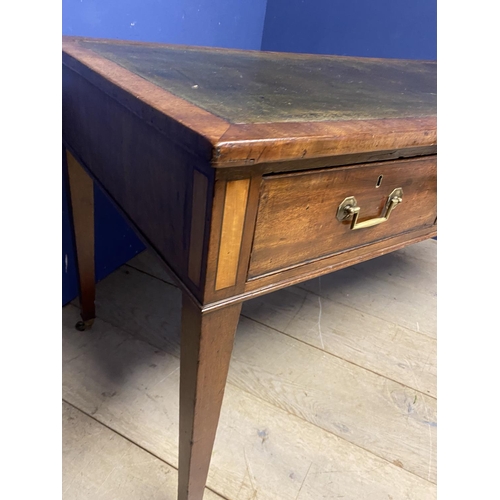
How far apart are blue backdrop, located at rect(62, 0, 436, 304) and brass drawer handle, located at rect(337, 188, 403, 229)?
63 centimetres

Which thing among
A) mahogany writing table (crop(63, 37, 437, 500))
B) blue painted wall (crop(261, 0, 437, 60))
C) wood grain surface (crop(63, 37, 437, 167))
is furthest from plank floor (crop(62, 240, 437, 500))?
blue painted wall (crop(261, 0, 437, 60))

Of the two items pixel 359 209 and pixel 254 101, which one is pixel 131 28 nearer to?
pixel 254 101

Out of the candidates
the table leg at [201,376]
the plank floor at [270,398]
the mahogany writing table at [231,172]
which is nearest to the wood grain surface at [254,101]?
the mahogany writing table at [231,172]

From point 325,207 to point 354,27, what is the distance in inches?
47.3

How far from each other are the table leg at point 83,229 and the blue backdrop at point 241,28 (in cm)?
6

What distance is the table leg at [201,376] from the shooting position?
0.49 metres

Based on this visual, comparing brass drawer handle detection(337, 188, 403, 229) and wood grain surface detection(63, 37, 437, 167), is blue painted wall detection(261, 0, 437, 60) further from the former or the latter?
brass drawer handle detection(337, 188, 403, 229)

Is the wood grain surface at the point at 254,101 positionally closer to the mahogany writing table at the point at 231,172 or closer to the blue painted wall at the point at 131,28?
the mahogany writing table at the point at 231,172

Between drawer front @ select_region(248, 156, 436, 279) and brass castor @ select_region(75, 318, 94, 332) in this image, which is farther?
brass castor @ select_region(75, 318, 94, 332)

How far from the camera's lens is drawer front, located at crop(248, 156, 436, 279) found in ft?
1.48

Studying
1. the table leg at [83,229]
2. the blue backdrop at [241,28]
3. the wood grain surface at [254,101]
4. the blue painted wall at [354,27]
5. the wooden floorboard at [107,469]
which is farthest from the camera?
the blue painted wall at [354,27]

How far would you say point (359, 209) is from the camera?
532mm

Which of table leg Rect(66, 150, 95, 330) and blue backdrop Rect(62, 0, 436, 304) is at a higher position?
blue backdrop Rect(62, 0, 436, 304)

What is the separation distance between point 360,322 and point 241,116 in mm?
874
